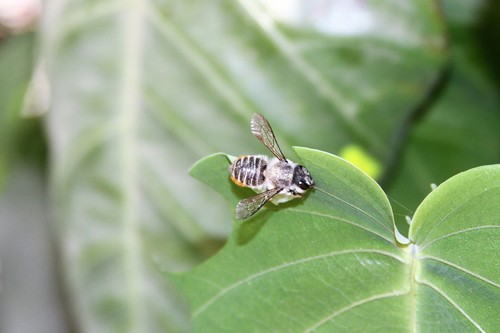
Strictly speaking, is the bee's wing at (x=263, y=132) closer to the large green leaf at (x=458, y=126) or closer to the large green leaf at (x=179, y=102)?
the large green leaf at (x=179, y=102)

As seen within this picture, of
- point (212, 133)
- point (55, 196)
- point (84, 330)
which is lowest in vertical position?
point (84, 330)

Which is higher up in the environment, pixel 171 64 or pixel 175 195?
pixel 171 64

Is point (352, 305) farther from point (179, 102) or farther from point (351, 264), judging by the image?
point (179, 102)

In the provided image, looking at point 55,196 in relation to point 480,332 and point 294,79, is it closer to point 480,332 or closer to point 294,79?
point 294,79

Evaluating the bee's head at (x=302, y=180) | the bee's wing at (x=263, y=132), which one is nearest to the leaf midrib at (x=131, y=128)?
the bee's wing at (x=263, y=132)

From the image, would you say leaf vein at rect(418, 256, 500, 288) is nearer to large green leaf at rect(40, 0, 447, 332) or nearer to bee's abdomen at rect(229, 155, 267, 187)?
bee's abdomen at rect(229, 155, 267, 187)

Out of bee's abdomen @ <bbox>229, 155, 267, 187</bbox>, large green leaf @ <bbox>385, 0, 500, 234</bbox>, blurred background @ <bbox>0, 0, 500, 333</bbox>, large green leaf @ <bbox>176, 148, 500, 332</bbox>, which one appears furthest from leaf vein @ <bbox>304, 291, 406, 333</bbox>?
large green leaf @ <bbox>385, 0, 500, 234</bbox>

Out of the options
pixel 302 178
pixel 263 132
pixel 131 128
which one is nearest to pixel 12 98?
pixel 131 128

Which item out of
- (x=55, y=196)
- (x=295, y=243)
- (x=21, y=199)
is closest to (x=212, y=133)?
(x=55, y=196)
